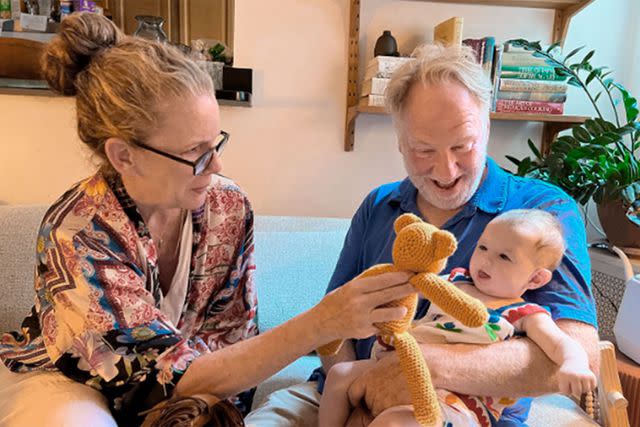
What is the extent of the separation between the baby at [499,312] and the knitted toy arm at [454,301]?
11.5 inches

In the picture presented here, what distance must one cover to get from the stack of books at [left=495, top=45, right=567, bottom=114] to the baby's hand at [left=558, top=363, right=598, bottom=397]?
55.7 inches

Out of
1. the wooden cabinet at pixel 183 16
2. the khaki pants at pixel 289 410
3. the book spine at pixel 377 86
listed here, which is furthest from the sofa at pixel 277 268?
the wooden cabinet at pixel 183 16

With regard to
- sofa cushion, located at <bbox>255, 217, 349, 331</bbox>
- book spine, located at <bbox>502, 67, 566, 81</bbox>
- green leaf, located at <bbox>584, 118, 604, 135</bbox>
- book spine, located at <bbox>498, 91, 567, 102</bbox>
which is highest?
book spine, located at <bbox>502, 67, 566, 81</bbox>

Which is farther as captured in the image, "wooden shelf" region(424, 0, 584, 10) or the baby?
"wooden shelf" region(424, 0, 584, 10)

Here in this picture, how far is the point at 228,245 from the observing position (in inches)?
51.0

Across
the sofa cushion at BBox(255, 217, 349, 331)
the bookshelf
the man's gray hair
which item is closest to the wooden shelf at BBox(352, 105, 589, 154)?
the bookshelf

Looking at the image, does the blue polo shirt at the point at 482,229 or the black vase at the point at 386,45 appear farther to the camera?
the black vase at the point at 386,45

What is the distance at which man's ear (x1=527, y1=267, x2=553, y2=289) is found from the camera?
3.20ft

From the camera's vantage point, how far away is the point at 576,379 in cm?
78

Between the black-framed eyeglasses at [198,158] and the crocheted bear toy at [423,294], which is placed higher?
the black-framed eyeglasses at [198,158]

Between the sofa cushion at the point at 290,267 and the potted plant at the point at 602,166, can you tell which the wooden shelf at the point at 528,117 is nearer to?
the potted plant at the point at 602,166

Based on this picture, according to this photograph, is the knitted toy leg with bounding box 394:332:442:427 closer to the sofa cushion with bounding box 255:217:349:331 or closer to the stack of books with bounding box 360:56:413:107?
the sofa cushion with bounding box 255:217:349:331

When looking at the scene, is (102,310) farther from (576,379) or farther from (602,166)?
(602,166)

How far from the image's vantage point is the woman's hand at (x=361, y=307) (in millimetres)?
747
